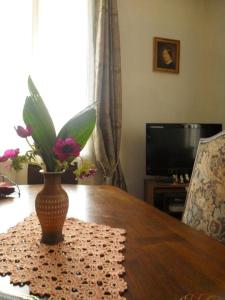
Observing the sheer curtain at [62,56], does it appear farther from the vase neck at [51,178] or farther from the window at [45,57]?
the vase neck at [51,178]

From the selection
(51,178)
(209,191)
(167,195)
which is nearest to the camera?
(51,178)

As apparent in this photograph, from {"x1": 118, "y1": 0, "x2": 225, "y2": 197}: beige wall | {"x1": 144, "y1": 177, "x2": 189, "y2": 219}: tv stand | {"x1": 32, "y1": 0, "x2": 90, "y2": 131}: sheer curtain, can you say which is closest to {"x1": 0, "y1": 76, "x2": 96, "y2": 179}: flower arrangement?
{"x1": 32, "y1": 0, "x2": 90, "y2": 131}: sheer curtain

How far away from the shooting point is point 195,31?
138 inches

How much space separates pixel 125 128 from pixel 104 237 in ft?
7.78

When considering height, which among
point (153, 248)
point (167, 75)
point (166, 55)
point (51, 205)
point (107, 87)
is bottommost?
point (153, 248)

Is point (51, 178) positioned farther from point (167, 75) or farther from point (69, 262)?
point (167, 75)

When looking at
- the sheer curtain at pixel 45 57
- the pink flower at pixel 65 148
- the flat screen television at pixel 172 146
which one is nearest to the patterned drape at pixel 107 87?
the sheer curtain at pixel 45 57

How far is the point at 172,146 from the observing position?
10.2ft

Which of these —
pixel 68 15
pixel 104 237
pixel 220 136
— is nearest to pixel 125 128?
pixel 68 15

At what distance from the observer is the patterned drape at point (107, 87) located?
2881 mm

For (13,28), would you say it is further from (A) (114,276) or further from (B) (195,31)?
(A) (114,276)

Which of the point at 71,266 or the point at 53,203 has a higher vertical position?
the point at 53,203

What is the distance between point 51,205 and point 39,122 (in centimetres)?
24

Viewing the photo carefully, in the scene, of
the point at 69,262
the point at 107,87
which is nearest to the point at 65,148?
the point at 69,262
